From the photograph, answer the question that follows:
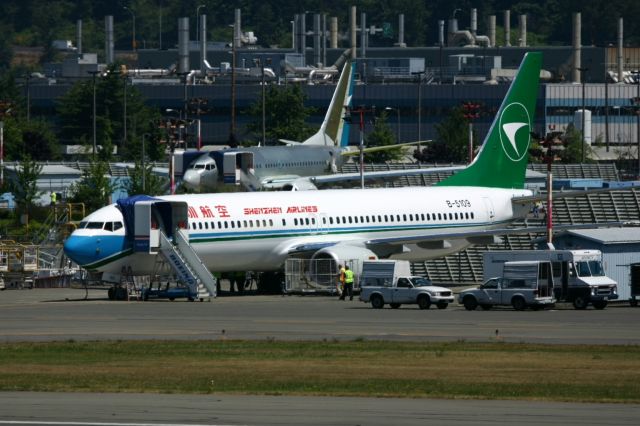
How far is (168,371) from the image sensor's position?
35.3 metres

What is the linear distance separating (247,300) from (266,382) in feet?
96.2

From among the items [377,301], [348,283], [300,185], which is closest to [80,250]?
[348,283]

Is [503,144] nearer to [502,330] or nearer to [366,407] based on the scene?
[502,330]

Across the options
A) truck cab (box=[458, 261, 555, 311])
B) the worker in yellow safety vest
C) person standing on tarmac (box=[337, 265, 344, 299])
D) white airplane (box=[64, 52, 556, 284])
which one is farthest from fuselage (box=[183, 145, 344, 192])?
truck cab (box=[458, 261, 555, 311])

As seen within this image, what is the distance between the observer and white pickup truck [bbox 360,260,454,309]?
56.7 metres

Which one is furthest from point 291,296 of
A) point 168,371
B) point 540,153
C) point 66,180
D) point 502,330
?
point 66,180

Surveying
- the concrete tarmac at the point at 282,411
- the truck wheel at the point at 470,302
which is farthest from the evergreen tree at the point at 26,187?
the concrete tarmac at the point at 282,411

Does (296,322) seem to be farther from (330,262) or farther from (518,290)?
(330,262)

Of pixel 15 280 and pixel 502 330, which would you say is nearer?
pixel 502 330

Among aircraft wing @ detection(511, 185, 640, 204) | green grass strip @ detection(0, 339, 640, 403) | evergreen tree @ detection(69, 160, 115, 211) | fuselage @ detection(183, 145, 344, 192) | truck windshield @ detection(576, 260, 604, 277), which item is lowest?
green grass strip @ detection(0, 339, 640, 403)

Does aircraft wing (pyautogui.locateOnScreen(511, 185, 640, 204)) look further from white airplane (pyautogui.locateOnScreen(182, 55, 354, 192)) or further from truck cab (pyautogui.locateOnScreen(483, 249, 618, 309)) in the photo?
white airplane (pyautogui.locateOnScreen(182, 55, 354, 192))

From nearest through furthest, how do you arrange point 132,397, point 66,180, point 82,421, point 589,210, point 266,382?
1. point 82,421
2. point 132,397
3. point 266,382
4. point 589,210
5. point 66,180

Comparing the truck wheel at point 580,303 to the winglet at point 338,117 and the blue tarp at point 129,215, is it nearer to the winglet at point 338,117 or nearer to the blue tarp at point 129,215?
the blue tarp at point 129,215

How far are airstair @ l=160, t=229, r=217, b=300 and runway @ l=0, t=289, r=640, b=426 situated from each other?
97 cm
